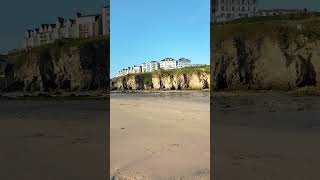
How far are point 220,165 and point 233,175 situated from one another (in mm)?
460

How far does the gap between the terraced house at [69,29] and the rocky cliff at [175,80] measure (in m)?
13.1

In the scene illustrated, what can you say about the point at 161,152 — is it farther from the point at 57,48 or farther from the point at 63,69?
the point at 57,48

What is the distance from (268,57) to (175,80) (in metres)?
35.2

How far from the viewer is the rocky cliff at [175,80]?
161ft

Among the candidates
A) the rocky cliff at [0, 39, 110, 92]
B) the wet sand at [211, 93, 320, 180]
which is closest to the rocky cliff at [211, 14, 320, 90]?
the rocky cliff at [0, 39, 110, 92]

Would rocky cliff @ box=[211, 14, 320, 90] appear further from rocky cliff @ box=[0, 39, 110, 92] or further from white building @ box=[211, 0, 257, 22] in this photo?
white building @ box=[211, 0, 257, 22]

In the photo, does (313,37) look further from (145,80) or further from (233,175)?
(145,80)

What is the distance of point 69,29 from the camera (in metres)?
80.4

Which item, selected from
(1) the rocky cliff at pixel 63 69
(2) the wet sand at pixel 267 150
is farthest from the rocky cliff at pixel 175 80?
(2) the wet sand at pixel 267 150

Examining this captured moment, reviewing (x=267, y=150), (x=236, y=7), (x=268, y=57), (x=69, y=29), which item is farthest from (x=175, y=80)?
(x=267, y=150)

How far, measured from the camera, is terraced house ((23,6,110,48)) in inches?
2736

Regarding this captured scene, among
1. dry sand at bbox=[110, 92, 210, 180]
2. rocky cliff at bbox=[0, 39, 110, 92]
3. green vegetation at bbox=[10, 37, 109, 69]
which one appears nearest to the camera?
dry sand at bbox=[110, 92, 210, 180]

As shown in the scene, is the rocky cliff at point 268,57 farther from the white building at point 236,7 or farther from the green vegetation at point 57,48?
the white building at point 236,7

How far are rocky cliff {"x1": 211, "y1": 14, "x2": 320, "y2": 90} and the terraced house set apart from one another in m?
36.7
